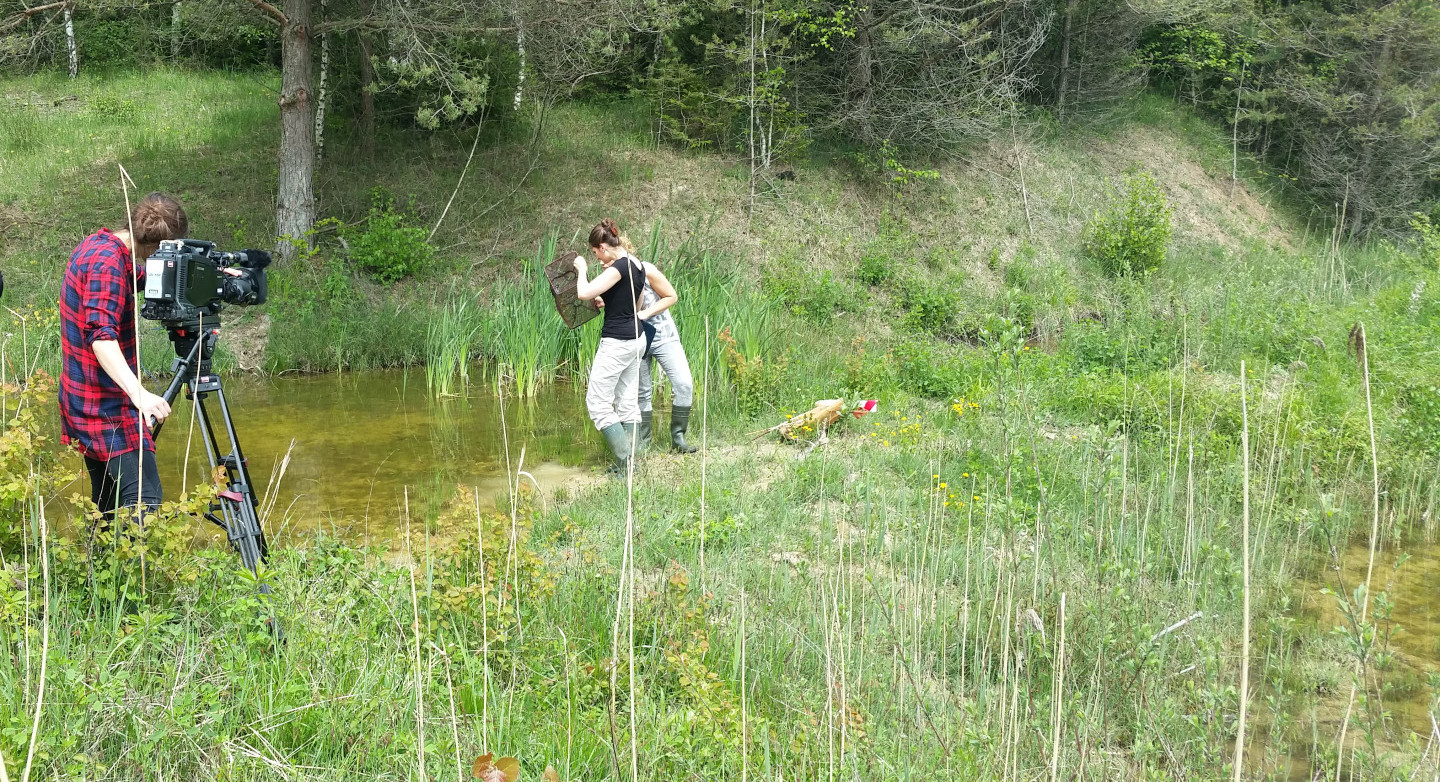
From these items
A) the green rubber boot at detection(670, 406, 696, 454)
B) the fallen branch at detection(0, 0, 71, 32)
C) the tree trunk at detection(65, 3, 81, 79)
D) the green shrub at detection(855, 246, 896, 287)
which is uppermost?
the tree trunk at detection(65, 3, 81, 79)

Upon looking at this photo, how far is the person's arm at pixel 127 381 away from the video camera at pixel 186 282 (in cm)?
19

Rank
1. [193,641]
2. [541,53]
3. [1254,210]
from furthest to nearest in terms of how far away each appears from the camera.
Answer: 1. [1254,210]
2. [541,53]
3. [193,641]

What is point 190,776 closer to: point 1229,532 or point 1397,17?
point 1229,532

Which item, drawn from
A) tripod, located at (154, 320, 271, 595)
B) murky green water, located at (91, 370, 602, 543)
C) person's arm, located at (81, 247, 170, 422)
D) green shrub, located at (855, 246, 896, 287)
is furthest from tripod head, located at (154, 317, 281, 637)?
green shrub, located at (855, 246, 896, 287)

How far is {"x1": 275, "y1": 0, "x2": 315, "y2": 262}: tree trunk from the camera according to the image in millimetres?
12398

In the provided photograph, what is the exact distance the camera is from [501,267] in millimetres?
14070

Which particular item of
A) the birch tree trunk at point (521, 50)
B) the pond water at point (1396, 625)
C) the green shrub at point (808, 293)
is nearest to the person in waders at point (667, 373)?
the pond water at point (1396, 625)

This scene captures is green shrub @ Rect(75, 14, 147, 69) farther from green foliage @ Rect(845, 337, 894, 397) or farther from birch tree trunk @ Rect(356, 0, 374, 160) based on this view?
green foliage @ Rect(845, 337, 894, 397)

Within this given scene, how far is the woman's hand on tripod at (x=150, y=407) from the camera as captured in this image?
3652mm

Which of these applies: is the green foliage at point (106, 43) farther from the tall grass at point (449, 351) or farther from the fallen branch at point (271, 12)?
the tall grass at point (449, 351)

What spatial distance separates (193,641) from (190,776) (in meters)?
0.72

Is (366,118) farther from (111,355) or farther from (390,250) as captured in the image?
(111,355)

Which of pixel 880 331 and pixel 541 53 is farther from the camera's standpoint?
pixel 880 331

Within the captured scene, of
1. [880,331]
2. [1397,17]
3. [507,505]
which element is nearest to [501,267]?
[880,331]
